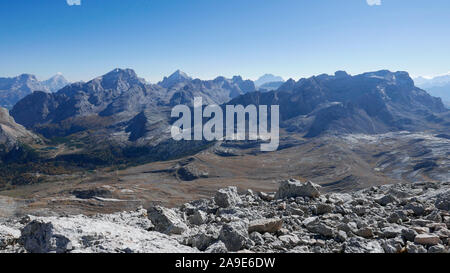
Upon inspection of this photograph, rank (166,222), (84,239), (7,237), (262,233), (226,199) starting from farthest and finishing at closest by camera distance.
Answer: (226,199)
(166,222)
(262,233)
(7,237)
(84,239)

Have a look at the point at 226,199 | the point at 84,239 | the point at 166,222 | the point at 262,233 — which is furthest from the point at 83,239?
the point at 226,199

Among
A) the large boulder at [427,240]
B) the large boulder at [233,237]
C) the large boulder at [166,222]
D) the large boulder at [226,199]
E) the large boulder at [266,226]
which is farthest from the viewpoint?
the large boulder at [226,199]

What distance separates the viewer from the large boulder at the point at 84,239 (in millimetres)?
8953

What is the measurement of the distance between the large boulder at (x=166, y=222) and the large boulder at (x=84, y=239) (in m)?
2.17

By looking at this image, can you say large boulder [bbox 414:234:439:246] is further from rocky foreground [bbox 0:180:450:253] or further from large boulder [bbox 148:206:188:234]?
large boulder [bbox 148:206:188:234]

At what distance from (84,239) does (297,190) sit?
14054 mm

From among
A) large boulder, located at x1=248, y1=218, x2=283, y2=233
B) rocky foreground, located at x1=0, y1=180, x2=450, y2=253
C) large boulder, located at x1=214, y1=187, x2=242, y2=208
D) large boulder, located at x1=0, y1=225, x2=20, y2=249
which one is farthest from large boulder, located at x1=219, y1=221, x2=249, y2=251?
large boulder, located at x1=0, y1=225, x2=20, y2=249

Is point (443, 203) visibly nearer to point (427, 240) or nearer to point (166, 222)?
point (427, 240)

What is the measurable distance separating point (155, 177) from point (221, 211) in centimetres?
13761

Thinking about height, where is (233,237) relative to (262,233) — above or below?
above

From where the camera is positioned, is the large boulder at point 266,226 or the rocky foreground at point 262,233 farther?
the large boulder at point 266,226

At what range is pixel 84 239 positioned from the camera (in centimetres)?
940

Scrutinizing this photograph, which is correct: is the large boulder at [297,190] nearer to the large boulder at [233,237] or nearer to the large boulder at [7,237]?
the large boulder at [233,237]

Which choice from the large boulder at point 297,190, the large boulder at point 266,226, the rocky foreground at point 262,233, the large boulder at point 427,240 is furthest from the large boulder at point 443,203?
the large boulder at point 266,226
